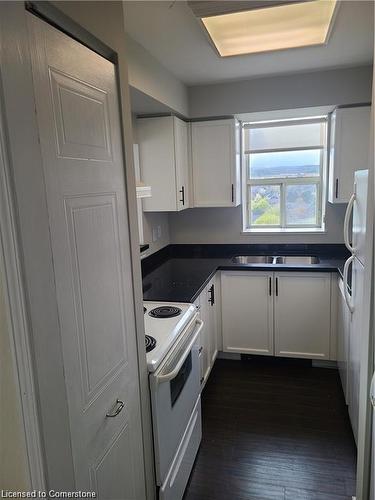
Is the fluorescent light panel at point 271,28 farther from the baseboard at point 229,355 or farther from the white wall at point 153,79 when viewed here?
the baseboard at point 229,355

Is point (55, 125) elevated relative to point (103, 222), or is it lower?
elevated

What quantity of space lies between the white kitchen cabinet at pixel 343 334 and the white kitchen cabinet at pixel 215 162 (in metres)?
1.26

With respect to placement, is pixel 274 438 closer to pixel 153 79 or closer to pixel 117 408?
pixel 117 408

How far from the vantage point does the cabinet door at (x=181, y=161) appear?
3074 mm

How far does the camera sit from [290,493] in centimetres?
197

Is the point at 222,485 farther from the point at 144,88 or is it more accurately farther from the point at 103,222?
the point at 144,88

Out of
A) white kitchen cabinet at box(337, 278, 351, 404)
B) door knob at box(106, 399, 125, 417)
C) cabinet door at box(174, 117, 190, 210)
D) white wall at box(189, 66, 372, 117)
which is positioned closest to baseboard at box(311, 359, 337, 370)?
white kitchen cabinet at box(337, 278, 351, 404)

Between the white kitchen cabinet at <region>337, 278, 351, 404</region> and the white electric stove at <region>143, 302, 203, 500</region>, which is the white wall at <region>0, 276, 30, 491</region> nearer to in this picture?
the white electric stove at <region>143, 302, 203, 500</region>

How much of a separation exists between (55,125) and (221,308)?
2.64 m

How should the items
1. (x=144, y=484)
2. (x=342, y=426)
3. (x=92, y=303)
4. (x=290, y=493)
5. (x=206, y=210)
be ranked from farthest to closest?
(x=206, y=210) → (x=342, y=426) → (x=290, y=493) → (x=144, y=484) → (x=92, y=303)

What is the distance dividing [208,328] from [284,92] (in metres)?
2.11

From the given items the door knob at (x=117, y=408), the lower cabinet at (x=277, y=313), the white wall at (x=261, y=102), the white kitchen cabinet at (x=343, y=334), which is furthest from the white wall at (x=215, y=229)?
the door knob at (x=117, y=408)

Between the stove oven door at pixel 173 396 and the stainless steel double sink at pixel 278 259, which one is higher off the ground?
the stainless steel double sink at pixel 278 259

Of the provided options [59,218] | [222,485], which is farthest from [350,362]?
[59,218]
